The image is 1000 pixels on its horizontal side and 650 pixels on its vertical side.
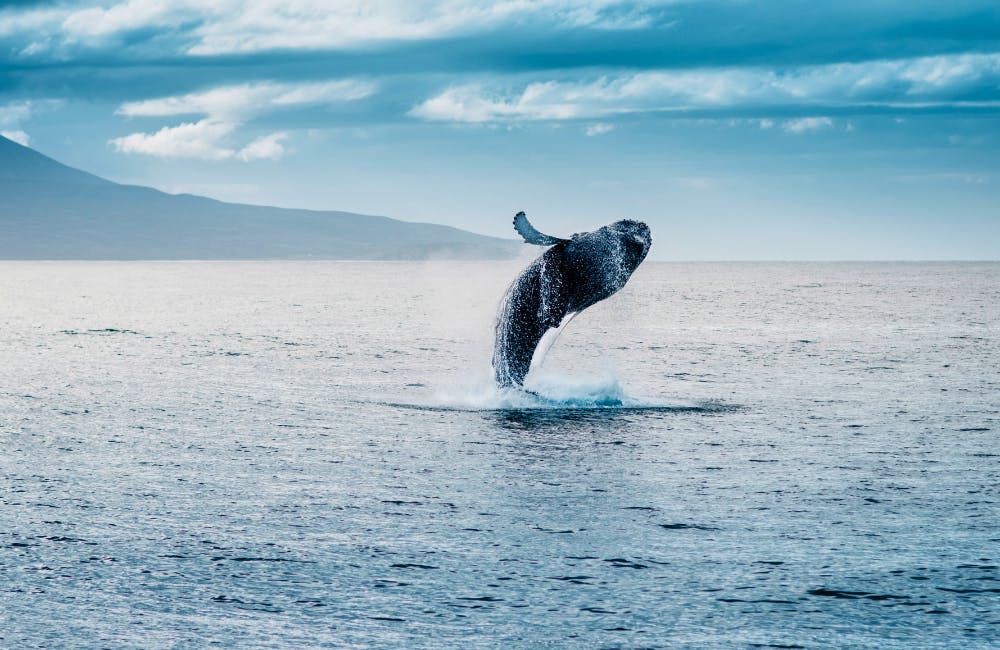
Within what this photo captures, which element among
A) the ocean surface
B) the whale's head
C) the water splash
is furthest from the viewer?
the water splash

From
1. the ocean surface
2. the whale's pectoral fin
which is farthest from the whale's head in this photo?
the ocean surface

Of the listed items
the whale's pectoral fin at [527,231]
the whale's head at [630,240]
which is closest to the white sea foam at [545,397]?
the whale's head at [630,240]

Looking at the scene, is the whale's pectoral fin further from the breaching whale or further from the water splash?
the water splash

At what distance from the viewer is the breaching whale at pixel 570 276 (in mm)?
23109

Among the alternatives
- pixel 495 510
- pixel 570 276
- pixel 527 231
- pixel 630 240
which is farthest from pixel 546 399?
pixel 495 510

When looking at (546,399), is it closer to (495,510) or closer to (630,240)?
(630,240)

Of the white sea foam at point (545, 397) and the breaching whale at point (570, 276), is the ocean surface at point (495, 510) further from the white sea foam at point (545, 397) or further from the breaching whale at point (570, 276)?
the breaching whale at point (570, 276)

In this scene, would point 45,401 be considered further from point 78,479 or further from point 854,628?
point 854,628

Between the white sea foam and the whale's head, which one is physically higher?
the whale's head

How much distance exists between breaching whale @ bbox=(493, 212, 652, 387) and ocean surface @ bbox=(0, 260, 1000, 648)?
1.68m

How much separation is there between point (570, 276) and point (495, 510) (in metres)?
8.85

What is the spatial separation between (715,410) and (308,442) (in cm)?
922

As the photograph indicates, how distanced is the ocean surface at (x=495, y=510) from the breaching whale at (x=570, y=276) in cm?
168

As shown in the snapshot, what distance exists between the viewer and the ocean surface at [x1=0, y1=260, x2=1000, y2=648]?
11117 millimetres
